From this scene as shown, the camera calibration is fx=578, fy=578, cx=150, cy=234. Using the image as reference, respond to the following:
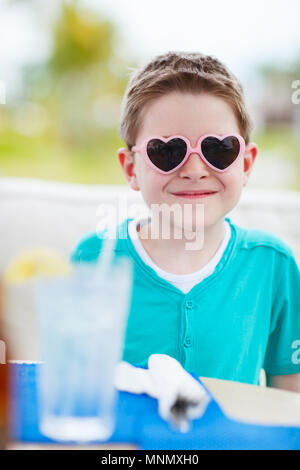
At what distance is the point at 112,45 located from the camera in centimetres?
96

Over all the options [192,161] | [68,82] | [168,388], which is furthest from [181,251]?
[68,82]

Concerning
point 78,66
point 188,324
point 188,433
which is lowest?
point 188,433

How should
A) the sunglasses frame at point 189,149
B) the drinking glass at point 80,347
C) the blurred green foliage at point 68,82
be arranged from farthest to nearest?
the blurred green foliage at point 68,82
the sunglasses frame at point 189,149
the drinking glass at point 80,347

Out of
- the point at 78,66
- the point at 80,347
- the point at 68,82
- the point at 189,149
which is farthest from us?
the point at 68,82

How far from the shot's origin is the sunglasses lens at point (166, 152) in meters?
0.58

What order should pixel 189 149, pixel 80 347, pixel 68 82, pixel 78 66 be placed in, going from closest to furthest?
1. pixel 80 347
2. pixel 189 149
3. pixel 78 66
4. pixel 68 82

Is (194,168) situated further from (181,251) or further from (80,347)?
(80,347)

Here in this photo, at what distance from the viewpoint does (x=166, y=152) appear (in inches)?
23.1

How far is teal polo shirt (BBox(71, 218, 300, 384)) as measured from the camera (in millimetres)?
624

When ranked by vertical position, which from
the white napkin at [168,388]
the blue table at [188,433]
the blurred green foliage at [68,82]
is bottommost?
the blue table at [188,433]

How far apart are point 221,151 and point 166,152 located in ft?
0.18

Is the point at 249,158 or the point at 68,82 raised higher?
the point at 68,82

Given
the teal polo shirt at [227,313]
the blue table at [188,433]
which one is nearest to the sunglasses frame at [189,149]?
the teal polo shirt at [227,313]

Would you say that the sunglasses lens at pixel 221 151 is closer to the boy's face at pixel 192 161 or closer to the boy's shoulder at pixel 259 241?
the boy's face at pixel 192 161
